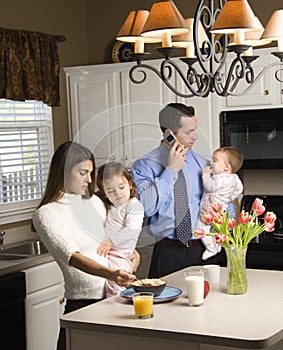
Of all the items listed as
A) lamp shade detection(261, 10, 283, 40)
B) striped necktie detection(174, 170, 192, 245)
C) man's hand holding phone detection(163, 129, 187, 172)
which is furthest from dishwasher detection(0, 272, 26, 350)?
lamp shade detection(261, 10, 283, 40)

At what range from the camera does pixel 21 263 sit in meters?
4.05

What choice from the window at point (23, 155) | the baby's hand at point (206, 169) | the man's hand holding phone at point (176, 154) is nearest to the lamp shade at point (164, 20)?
the man's hand holding phone at point (176, 154)

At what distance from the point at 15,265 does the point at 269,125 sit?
1847 mm

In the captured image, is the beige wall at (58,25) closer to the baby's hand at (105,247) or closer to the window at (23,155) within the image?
the window at (23,155)

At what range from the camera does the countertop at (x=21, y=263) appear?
3.93m

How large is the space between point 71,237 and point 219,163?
153 centimetres

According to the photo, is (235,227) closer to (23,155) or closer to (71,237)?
(71,237)

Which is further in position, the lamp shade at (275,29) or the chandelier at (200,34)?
the lamp shade at (275,29)

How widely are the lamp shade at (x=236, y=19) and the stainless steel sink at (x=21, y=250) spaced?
7.72ft

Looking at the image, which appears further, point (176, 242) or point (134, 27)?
point (176, 242)

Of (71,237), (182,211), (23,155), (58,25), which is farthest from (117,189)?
(58,25)

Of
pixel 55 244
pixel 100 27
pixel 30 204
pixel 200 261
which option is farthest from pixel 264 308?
pixel 100 27

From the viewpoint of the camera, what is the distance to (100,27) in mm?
5551

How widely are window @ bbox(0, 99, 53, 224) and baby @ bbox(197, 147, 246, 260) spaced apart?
1289 millimetres
